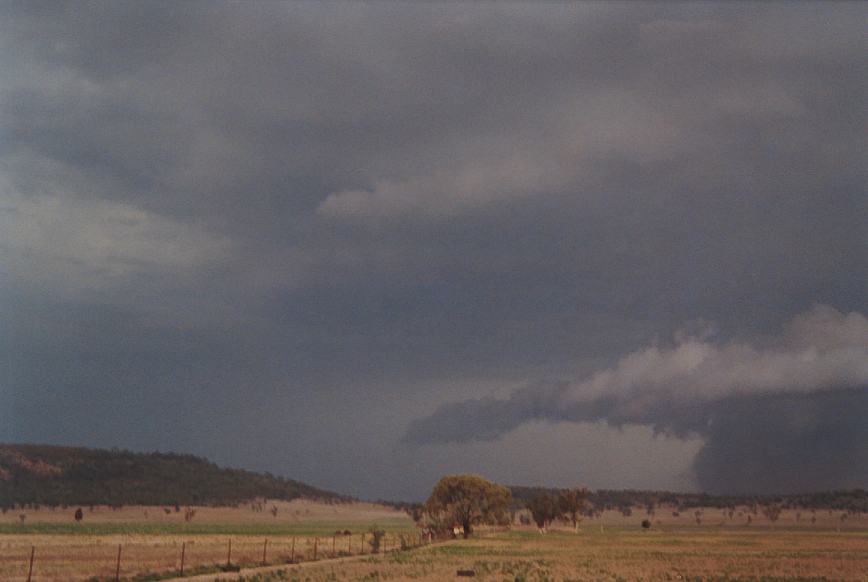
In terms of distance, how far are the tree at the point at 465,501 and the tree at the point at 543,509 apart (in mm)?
27768

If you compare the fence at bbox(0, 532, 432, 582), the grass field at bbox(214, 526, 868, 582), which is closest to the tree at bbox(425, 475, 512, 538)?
the fence at bbox(0, 532, 432, 582)

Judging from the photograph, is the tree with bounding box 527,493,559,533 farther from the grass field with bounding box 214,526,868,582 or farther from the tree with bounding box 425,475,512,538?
the grass field with bounding box 214,526,868,582

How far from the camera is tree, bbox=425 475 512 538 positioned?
445 feet

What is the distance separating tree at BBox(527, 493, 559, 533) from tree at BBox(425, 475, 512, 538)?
91.1ft

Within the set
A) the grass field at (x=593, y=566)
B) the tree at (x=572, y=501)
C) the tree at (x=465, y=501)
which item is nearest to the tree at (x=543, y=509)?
the tree at (x=572, y=501)

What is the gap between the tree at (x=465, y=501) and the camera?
445 ft

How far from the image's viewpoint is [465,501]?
136125mm

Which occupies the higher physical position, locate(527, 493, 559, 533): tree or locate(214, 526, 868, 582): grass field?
locate(527, 493, 559, 533): tree

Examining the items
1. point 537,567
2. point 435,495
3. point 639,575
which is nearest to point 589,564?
point 537,567

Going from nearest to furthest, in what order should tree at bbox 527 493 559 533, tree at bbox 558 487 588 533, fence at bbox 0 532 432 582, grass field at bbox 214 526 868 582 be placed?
fence at bbox 0 532 432 582 → grass field at bbox 214 526 868 582 → tree at bbox 527 493 559 533 → tree at bbox 558 487 588 533

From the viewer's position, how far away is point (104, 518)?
19175cm

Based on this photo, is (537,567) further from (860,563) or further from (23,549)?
(23,549)

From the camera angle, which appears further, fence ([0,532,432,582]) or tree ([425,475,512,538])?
tree ([425,475,512,538])

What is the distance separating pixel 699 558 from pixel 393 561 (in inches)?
955
